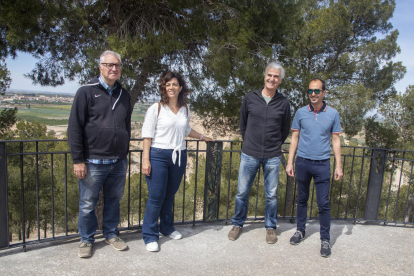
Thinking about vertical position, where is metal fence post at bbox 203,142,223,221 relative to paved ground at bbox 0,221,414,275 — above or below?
above

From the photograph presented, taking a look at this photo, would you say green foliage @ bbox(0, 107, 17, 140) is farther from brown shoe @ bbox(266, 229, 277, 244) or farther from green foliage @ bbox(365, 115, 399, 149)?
green foliage @ bbox(365, 115, 399, 149)

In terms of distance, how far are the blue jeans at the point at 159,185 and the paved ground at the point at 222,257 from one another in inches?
9.9

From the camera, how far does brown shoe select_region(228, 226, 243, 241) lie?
3.16m

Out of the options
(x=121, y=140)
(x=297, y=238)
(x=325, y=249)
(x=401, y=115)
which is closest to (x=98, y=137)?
(x=121, y=140)

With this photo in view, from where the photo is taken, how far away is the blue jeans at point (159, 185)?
2.69m

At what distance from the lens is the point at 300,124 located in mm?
3031

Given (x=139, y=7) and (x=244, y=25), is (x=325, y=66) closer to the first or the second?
(x=244, y=25)

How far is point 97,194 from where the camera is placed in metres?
2.59

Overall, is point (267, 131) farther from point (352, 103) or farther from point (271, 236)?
point (352, 103)

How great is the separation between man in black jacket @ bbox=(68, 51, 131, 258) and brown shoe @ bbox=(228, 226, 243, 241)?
1.34 meters

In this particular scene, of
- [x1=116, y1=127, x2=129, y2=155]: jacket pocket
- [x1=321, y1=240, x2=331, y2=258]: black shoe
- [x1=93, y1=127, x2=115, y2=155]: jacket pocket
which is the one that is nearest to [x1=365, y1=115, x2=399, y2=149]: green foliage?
[x1=321, y1=240, x2=331, y2=258]: black shoe

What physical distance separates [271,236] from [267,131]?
117 cm

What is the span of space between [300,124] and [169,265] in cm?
191

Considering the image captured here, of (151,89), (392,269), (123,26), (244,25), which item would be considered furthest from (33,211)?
(392,269)
